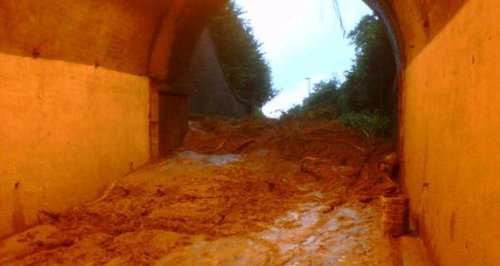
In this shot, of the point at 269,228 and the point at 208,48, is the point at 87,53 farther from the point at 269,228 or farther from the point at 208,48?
the point at 208,48

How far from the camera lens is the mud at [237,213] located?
4246 mm

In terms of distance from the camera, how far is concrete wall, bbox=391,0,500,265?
2.12 metres

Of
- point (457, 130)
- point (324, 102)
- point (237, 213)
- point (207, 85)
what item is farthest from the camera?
point (324, 102)

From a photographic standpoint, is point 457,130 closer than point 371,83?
Yes

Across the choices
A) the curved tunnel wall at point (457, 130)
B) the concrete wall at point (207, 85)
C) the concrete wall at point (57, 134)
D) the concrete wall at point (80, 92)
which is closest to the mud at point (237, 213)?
the concrete wall at point (57, 134)

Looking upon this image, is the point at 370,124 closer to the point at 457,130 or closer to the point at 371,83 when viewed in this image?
the point at 371,83

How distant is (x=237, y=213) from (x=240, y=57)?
46.7 feet

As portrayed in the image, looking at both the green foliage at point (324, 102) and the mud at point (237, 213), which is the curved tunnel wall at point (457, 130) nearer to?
the mud at point (237, 213)

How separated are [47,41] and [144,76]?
279cm

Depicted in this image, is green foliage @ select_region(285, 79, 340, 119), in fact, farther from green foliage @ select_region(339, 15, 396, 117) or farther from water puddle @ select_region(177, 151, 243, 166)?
water puddle @ select_region(177, 151, 243, 166)

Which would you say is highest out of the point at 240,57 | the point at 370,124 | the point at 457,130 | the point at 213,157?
the point at 240,57

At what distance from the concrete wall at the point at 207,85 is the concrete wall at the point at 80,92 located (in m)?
5.50

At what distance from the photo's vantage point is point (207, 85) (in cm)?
1477

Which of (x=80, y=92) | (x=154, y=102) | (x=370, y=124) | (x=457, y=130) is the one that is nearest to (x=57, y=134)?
(x=80, y=92)
